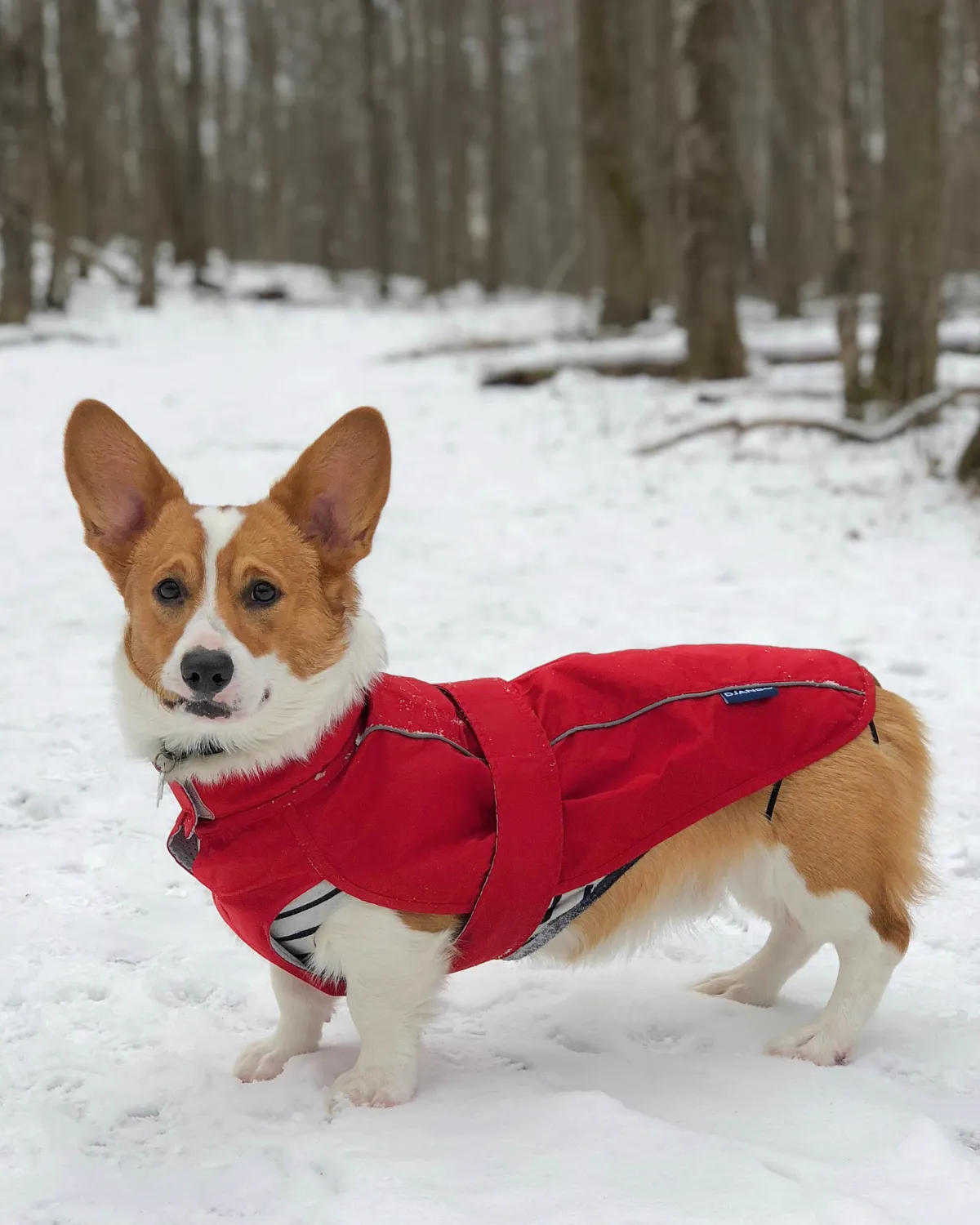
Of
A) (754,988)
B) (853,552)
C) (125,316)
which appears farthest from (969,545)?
(125,316)

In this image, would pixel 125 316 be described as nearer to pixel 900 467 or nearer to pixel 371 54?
pixel 371 54

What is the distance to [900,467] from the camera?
8336 mm

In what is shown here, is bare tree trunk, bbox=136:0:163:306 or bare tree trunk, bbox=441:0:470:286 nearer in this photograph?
bare tree trunk, bbox=136:0:163:306

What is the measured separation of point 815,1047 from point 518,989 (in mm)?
824

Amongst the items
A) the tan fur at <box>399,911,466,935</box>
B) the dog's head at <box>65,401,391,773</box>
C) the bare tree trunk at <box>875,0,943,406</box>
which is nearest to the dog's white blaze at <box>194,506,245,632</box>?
the dog's head at <box>65,401,391,773</box>

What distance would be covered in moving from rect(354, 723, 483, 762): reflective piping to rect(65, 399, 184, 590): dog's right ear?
665 millimetres

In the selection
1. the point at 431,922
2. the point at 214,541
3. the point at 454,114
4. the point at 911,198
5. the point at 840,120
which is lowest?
the point at 431,922

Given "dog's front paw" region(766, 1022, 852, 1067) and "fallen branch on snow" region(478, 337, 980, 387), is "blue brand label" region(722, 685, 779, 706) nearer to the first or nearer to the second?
"dog's front paw" region(766, 1022, 852, 1067)

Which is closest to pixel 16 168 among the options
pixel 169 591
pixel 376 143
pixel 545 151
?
pixel 376 143

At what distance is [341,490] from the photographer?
2.66m

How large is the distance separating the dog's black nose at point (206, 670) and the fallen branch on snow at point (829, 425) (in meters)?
7.24

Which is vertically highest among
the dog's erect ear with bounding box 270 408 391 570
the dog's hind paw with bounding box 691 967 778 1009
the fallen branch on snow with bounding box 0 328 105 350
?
the fallen branch on snow with bounding box 0 328 105 350

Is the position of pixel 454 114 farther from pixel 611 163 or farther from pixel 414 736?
pixel 414 736

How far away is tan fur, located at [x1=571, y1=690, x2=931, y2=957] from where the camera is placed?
8.75ft
